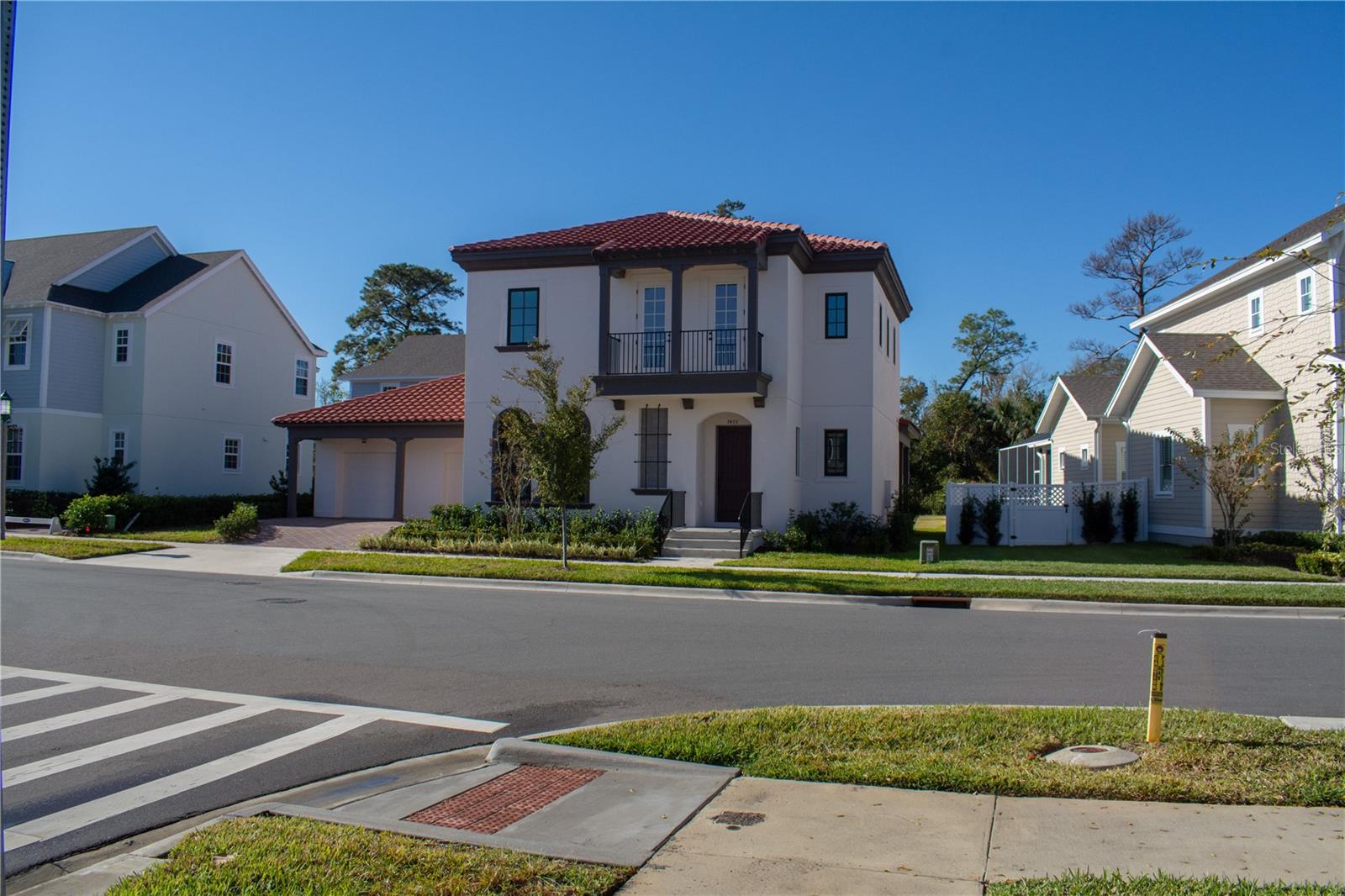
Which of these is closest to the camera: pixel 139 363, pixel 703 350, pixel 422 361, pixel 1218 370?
pixel 1218 370

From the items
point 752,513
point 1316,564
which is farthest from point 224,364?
point 1316,564

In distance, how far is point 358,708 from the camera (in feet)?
27.6

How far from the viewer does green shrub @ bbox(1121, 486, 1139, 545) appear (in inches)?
1004

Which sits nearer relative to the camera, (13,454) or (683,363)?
(683,363)

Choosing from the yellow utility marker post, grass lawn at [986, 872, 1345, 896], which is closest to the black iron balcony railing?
the yellow utility marker post

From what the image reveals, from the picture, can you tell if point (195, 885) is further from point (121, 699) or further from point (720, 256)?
point (720, 256)

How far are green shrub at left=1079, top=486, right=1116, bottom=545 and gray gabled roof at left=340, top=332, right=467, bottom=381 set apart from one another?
25.8m

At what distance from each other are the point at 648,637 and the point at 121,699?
5.64 m

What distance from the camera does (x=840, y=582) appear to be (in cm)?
1691

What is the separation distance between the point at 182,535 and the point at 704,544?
571 inches

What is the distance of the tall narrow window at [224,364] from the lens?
3531cm

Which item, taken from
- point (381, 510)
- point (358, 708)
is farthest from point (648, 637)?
point (381, 510)

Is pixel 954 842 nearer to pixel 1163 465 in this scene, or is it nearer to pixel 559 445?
pixel 559 445

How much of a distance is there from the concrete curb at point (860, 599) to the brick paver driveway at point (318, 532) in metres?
5.97
